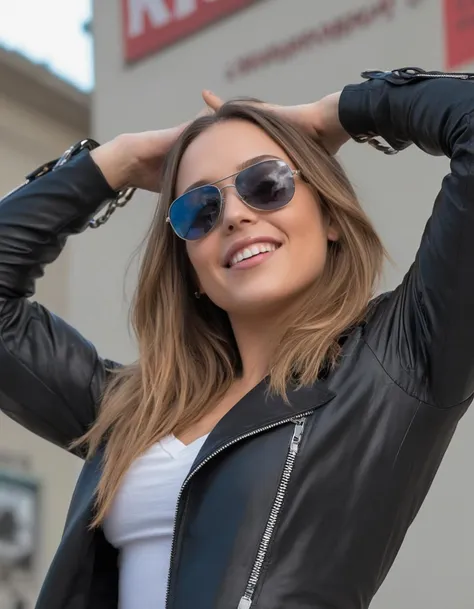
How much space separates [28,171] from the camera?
479 cm

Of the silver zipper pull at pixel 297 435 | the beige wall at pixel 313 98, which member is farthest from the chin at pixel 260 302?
the beige wall at pixel 313 98

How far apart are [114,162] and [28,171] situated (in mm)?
3617

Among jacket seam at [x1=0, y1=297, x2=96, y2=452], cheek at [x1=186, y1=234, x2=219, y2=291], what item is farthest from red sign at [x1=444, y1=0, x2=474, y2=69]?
jacket seam at [x1=0, y1=297, x2=96, y2=452]

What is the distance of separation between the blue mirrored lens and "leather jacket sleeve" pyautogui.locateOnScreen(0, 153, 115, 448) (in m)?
0.24

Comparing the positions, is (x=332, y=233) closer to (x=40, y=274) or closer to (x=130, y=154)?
(x=130, y=154)


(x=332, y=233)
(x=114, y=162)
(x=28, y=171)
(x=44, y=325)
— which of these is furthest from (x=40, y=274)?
(x=28, y=171)

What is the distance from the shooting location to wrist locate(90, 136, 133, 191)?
1350mm

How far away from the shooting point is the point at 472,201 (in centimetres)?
89

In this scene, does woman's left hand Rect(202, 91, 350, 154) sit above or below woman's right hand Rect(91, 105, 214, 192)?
above

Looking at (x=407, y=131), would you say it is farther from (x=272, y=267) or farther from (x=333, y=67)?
(x=333, y=67)

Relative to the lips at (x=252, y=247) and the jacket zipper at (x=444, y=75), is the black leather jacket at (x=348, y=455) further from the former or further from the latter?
the lips at (x=252, y=247)

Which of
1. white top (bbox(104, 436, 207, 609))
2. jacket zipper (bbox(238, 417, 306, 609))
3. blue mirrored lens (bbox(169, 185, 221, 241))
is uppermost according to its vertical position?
blue mirrored lens (bbox(169, 185, 221, 241))

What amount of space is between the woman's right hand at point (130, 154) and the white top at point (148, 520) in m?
0.50

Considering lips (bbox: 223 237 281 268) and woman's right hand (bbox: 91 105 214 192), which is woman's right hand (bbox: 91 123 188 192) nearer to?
woman's right hand (bbox: 91 105 214 192)
